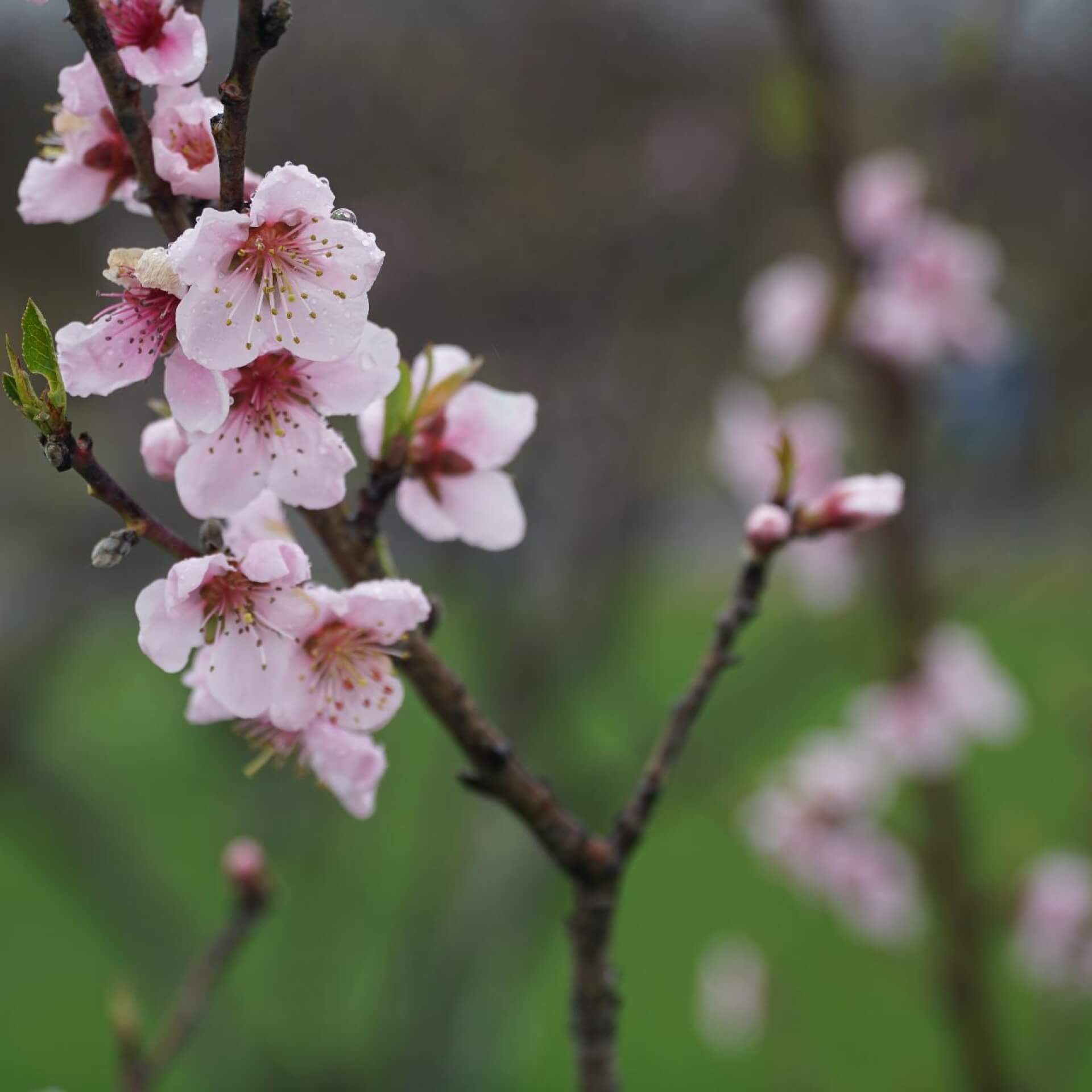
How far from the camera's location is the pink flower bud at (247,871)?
129 cm

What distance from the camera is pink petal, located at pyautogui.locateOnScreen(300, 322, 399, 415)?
0.87 m

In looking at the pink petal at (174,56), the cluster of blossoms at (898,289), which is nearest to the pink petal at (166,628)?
the pink petal at (174,56)

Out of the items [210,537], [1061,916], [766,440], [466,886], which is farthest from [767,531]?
[1061,916]

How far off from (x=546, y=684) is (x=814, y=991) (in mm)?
2756

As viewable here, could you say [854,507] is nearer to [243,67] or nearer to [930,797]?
[243,67]

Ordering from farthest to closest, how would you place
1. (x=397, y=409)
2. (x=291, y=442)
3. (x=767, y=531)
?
(x=767, y=531)
(x=397, y=409)
(x=291, y=442)

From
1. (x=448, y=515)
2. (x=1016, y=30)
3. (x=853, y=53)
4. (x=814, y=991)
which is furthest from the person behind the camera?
(x=814, y=991)

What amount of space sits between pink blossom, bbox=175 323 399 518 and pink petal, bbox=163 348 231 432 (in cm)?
4

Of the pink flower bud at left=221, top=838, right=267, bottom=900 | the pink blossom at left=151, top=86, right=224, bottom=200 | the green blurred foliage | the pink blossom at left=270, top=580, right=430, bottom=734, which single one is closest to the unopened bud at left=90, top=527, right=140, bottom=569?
the pink blossom at left=270, top=580, right=430, bottom=734

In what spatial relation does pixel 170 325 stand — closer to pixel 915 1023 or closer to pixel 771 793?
pixel 771 793

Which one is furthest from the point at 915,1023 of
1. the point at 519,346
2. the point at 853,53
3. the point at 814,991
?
the point at 853,53

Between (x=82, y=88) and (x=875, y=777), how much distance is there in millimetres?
2372

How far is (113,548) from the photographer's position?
0.82m

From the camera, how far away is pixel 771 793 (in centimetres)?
293
